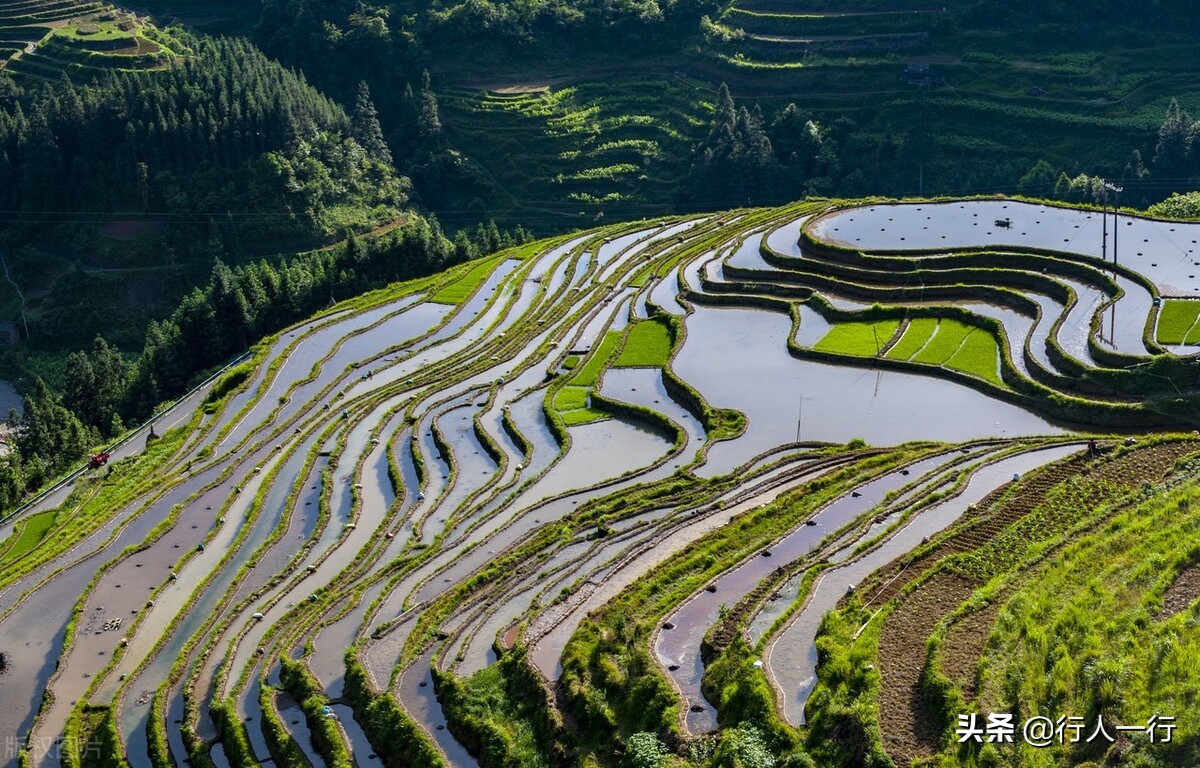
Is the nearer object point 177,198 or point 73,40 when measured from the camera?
point 177,198

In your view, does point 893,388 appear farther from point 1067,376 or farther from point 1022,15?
point 1022,15

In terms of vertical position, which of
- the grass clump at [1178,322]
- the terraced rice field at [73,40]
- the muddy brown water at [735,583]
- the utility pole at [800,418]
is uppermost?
the terraced rice field at [73,40]

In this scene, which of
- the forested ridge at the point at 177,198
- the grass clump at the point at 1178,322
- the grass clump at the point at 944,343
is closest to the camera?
the grass clump at the point at 1178,322

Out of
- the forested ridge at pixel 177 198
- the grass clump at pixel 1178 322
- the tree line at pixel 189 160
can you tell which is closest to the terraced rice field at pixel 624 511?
the grass clump at pixel 1178 322

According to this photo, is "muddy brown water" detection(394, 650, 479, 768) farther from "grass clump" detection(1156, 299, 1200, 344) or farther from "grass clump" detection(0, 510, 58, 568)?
"grass clump" detection(1156, 299, 1200, 344)

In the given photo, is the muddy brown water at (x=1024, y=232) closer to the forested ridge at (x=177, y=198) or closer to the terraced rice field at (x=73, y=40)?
the forested ridge at (x=177, y=198)

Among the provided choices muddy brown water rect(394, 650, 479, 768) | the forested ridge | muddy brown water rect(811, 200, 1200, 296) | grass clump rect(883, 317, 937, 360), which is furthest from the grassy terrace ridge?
the forested ridge

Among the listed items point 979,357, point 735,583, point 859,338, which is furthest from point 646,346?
point 735,583

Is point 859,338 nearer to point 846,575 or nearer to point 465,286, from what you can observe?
point 846,575

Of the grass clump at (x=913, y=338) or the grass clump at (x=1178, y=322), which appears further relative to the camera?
the grass clump at (x=913, y=338)
